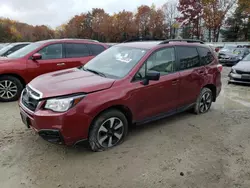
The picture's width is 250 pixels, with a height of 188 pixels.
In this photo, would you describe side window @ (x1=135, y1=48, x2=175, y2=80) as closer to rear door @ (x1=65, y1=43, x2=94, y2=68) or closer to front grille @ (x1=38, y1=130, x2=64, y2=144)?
front grille @ (x1=38, y1=130, x2=64, y2=144)

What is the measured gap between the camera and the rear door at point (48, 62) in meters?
6.33

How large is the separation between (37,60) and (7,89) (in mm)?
1128

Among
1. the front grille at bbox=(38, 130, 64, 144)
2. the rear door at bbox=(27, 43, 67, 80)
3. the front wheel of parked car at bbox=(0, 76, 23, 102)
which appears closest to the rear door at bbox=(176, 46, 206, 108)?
the front grille at bbox=(38, 130, 64, 144)

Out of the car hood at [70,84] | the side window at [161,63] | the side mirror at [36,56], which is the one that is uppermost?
the side mirror at [36,56]

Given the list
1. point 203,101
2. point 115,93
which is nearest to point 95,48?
point 203,101

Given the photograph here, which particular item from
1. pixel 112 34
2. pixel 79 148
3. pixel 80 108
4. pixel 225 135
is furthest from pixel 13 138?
pixel 112 34

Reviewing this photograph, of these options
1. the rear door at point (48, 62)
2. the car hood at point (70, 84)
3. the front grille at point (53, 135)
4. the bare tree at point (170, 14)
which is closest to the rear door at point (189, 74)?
the car hood at point (70, 84)

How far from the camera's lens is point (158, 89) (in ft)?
13.3

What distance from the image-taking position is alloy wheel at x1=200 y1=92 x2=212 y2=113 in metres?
5.34

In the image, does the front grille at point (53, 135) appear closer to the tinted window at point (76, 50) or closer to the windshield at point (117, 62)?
the windshield at point (117, 62)

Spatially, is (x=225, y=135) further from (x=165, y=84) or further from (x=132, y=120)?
(x=132, y=120)

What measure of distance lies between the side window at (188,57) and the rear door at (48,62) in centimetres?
371

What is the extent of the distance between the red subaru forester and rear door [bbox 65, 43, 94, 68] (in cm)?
263

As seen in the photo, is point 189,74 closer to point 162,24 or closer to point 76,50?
point 76,50
